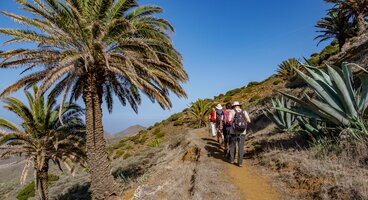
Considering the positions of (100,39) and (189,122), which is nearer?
(100,39)

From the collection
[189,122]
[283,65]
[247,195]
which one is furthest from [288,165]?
[189,122]

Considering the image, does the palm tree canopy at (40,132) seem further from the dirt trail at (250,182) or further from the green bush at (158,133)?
the green bush at (158,133)

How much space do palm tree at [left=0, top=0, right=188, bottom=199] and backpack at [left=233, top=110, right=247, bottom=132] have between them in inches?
171

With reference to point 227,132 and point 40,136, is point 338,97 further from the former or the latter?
point 40,136

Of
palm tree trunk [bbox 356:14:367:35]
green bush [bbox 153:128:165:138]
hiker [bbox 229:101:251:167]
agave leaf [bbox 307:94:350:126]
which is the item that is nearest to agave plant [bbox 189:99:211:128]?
green bush [bbox 153:128:165:138]

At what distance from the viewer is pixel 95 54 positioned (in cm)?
1162

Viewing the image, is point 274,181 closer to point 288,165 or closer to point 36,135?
point 288,165

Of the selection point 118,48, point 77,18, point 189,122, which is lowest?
point 189,122

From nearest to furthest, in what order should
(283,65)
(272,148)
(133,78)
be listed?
(272,148) < (133,78) < (283,65)

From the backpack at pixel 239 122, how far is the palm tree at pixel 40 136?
11.5 metres

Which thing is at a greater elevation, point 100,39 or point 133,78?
point 100,39

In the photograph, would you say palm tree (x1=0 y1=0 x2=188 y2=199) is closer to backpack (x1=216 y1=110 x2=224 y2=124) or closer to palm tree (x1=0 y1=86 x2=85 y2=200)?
backpack (x1=216 y1=110 x2=224 y2=124)

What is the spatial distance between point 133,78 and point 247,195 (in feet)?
21.7

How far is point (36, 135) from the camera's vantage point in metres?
17.0
